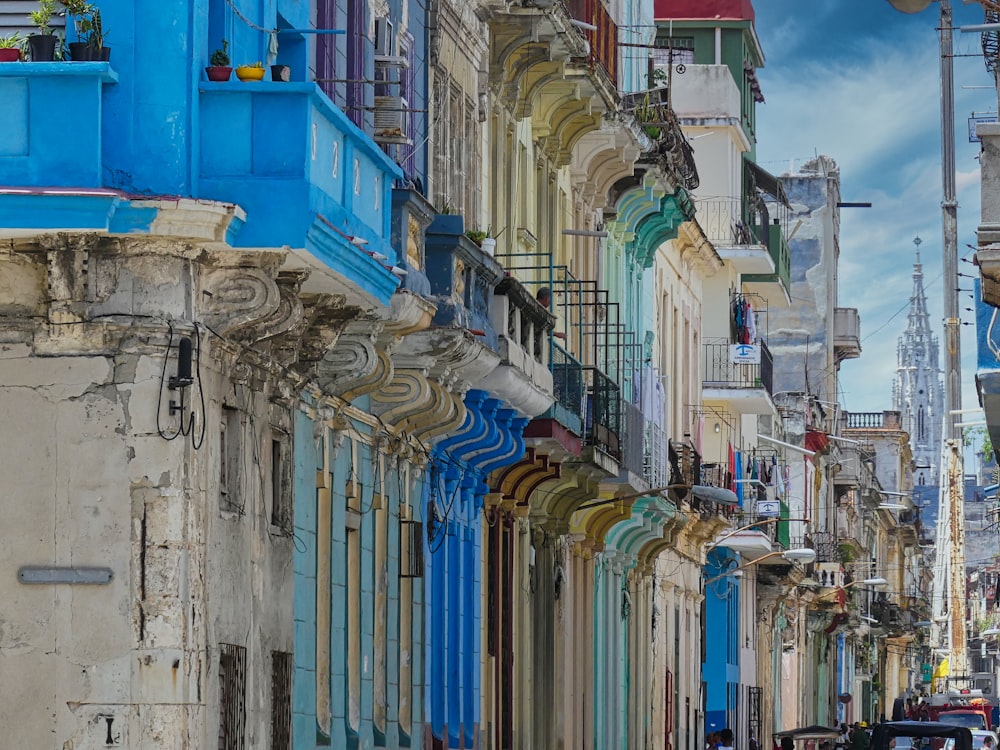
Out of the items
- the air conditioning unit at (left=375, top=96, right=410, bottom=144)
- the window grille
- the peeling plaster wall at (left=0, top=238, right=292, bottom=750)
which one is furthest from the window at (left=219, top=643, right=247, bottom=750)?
the window grille

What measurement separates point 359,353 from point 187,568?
4.53 meters

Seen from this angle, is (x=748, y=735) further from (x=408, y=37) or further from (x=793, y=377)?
(x=408, y=37)

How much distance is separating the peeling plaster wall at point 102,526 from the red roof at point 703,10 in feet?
112

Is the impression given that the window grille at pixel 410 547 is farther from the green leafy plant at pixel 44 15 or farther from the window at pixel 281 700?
the green leafy plant at pixel 44 15

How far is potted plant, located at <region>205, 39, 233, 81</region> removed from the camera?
51.2 ft

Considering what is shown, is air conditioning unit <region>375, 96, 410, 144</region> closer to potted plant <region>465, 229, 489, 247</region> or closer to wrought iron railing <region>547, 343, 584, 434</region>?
potted plant <region>465, 229, 489, 247</region>

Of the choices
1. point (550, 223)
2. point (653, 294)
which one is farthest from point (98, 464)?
point (653, 294)

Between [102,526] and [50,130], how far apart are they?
229 centimetres

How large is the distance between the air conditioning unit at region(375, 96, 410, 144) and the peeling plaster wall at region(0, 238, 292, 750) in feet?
16.0

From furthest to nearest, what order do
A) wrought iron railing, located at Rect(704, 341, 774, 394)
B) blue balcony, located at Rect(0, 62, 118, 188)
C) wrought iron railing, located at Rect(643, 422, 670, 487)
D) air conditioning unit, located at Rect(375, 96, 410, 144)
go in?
wrought iron railing, located at Rect(704, 341, 774, 394) < wrought iron railing, located at Rect(643, 422, 670, 487) < air conditioning unit, located at Rect(375, 96, 410, 144) < blue balcony, located at Rect(0, 62, 118, 188)

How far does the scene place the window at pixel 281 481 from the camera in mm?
18500

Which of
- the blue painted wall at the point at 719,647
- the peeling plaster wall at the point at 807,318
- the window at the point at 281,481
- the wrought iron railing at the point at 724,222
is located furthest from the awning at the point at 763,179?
the window at the point at 281,481

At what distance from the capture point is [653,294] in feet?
129

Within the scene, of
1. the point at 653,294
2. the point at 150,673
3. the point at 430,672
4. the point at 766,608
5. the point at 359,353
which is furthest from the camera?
the point at 766,608
